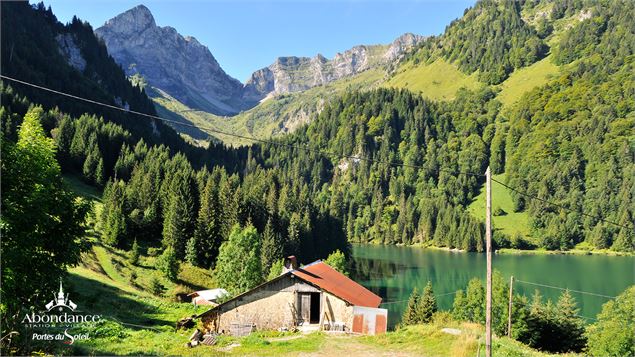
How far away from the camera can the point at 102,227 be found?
2950 inches

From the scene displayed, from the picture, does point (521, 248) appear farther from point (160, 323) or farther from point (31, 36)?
point (31, 36)

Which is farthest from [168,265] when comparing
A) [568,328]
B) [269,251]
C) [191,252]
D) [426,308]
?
[568,328]

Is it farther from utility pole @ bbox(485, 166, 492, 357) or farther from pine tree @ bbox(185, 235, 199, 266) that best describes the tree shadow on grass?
utility pole @ bbox(485, 166, 492, 357)

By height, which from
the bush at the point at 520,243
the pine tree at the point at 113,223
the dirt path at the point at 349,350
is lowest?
the bush at the point at 520,243

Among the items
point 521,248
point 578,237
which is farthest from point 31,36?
point 578,237

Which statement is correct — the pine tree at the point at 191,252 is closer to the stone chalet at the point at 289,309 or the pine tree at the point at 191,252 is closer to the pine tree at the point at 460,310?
the stone chalet at the point at 289,309

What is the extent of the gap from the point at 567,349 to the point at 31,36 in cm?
21429

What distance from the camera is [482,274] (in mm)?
118750

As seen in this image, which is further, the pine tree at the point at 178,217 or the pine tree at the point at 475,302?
the pine tree at the point at 178,217

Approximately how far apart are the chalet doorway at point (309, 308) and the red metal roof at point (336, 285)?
1.17m

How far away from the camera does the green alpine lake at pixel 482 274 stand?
90769 millimetres

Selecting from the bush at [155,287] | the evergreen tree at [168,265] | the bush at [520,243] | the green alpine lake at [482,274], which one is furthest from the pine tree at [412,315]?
the bush at [520,243]

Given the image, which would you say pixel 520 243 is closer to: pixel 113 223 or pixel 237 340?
pixel 113 223

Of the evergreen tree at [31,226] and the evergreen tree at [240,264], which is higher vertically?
the evergreen tree at [31,226]
